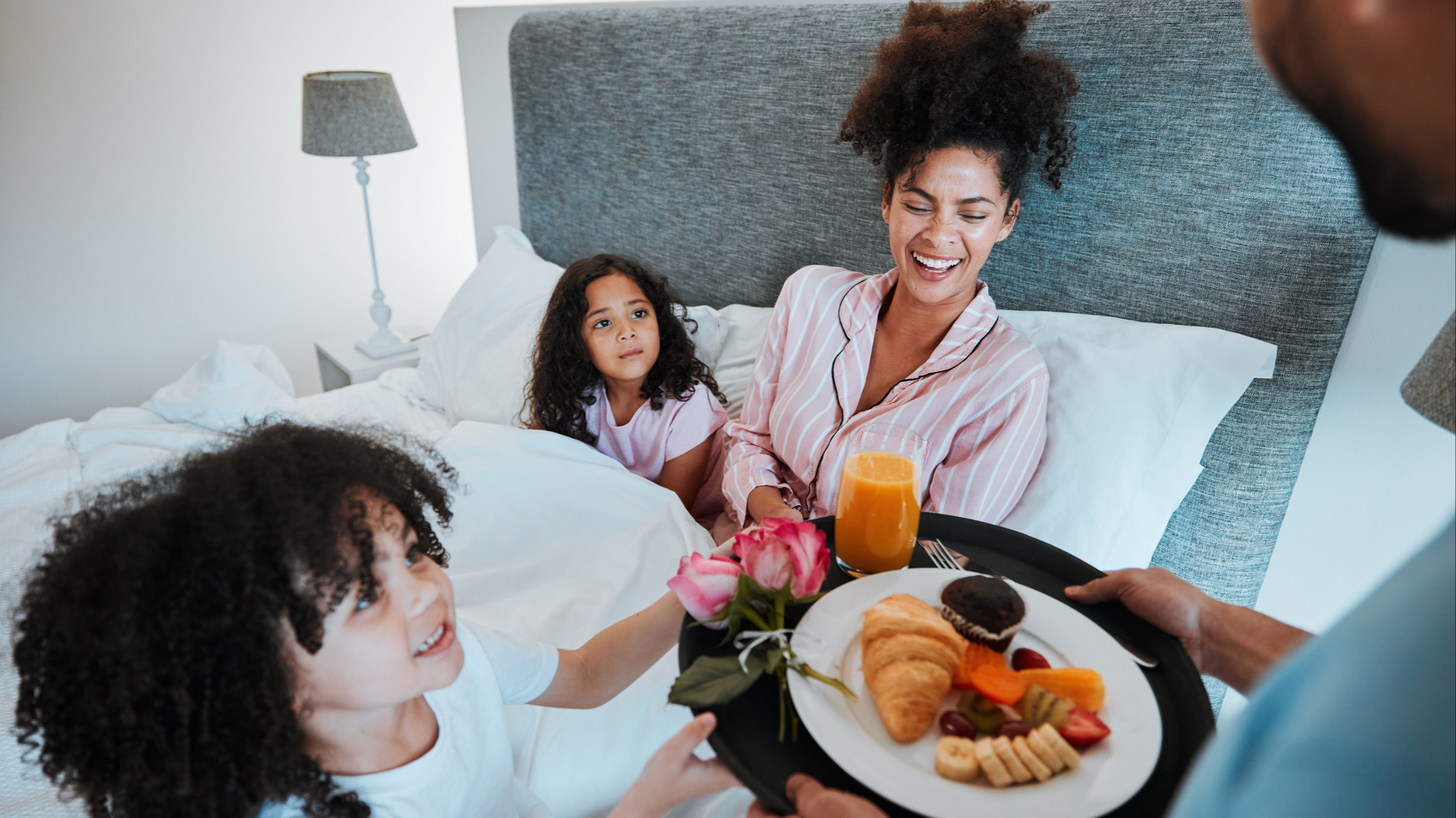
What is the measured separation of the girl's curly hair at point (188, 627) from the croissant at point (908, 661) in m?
0.47

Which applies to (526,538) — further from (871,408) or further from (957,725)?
(957,725)

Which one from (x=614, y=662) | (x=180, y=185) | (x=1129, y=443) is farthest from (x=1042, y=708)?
(x=180, y=185)

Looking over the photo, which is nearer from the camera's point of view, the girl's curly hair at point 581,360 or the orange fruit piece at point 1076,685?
the orange fruit piece at point 1076,685

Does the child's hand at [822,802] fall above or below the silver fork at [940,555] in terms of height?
below

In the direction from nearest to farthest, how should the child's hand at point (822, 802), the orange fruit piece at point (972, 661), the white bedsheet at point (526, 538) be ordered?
1. the child's hand at point (822, 802)
2. the orange fruit piece at point (972, 661)
3. the white bedsheet at point (526, 538)

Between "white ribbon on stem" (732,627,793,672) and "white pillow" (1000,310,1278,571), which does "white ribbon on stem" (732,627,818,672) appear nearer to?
"white ribbon on stem" (732,627,793,672)

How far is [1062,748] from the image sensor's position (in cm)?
63

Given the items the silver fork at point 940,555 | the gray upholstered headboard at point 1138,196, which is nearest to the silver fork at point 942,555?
the silver fork at point 940,555

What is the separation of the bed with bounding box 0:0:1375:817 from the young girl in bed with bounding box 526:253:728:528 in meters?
0.15

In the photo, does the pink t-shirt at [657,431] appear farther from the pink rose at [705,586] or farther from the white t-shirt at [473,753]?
the pink rose at [705,586]

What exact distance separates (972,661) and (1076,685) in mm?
91

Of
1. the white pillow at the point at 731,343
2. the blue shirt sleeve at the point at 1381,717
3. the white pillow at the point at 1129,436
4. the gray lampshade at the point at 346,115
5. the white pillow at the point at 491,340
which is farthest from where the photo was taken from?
the gray lampshade at the point at 346,115

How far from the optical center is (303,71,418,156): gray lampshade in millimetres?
2475

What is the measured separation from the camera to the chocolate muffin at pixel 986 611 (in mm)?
743
